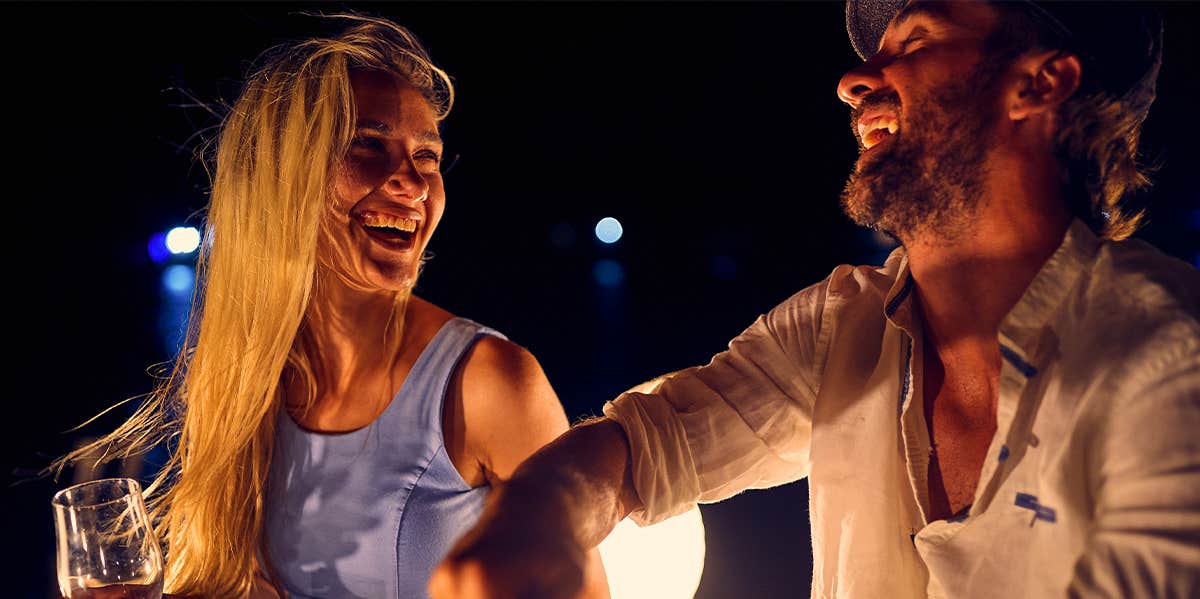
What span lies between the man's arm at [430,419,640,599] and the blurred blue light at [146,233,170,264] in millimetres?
7400

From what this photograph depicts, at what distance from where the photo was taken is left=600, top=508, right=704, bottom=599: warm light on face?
166 cm

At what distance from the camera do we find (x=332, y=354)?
8.18ft

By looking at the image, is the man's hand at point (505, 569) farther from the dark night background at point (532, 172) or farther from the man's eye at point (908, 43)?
the dark night background at point (532, 172)

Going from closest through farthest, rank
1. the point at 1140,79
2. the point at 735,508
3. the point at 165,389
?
1. the point at 1140,79
2. the point at 165,389
3. the point at 735,508

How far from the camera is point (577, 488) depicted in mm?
1322

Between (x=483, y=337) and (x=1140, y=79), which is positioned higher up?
(x=1140, y=79)

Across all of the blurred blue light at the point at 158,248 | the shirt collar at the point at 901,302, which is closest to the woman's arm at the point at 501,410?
the shirt collar at the point at 901,302

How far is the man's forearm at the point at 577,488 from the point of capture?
125cm

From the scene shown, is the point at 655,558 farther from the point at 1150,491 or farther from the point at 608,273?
the point at 608,273

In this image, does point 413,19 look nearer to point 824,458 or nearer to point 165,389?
point 165,389

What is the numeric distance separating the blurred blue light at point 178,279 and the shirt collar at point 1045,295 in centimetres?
959

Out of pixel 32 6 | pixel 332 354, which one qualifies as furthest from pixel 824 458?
pixel 32 6

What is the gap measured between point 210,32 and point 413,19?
1.34 meters

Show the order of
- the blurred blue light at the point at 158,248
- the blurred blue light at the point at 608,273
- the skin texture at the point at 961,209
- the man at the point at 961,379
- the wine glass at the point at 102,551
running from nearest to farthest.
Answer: the man at the point at 961,379 → the skin texture at the point at 961,209 → the wine glass at the point at 102,551 → the blurred blue light at the point at 158,248 → the blurred blue light at the point at 608,273
